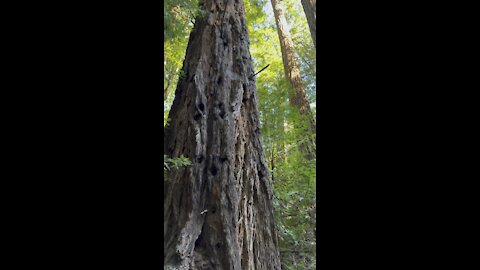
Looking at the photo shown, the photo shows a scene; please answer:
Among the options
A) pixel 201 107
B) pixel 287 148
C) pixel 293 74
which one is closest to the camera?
pixel 201 107

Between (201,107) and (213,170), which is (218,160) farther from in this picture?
(201,107)

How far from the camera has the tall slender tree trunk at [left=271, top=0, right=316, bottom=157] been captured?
696 cm

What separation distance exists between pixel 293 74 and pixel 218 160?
171 inches

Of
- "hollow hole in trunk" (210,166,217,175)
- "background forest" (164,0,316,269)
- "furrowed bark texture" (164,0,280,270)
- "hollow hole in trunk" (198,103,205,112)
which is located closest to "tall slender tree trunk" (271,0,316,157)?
"background forest" (164,0,316,269)

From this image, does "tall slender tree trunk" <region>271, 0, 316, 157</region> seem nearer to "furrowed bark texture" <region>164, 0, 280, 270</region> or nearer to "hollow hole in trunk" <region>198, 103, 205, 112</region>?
"furrowed bark texture" <region>164, 0, 280, 270</region>

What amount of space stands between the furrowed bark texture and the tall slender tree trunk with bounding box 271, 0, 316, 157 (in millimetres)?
2639

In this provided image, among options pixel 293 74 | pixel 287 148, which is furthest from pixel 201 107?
pixel 287 148

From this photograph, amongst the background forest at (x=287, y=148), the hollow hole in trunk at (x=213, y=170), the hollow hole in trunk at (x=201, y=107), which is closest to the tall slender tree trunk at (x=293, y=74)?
the background forest at (x=287, y=148)

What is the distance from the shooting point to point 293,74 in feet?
24.1

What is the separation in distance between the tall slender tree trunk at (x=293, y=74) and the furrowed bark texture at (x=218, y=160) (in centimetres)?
264

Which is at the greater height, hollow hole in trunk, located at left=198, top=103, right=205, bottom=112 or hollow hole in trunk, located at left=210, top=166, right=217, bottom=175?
hollow hole in trunk, located at left=198, top=103, right=205, bottom=112

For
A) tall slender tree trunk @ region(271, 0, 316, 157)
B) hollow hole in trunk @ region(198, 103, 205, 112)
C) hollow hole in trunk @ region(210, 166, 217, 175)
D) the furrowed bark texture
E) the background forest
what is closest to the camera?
the furrowed bark texture
